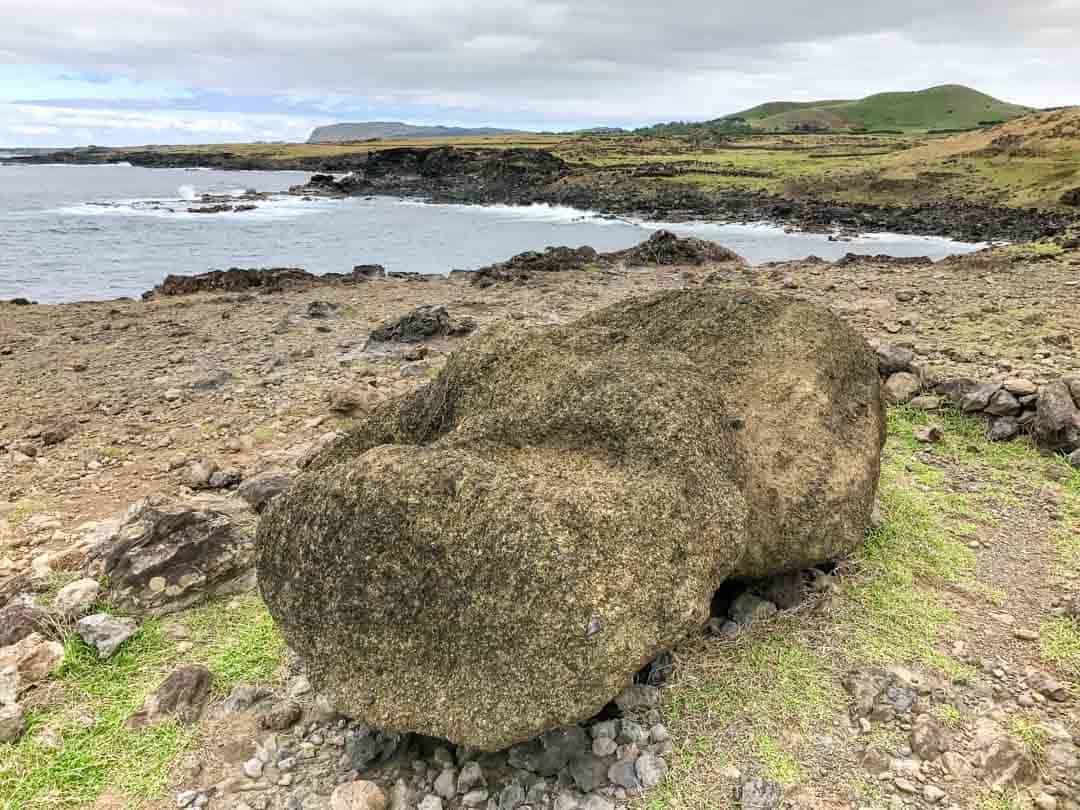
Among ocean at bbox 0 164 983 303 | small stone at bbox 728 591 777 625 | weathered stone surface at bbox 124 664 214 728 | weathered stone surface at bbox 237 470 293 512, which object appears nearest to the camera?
weathered stone surface at bbox 124 664 214 728

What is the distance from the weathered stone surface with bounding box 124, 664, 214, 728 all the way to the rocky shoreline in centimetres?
3012

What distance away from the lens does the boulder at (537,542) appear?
3.36 m

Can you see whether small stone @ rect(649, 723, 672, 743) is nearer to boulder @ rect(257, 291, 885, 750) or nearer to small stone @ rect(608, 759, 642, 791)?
small stone @ rect(608, 759, 642, 791)

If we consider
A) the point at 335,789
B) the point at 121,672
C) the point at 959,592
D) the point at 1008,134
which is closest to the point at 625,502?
the point at 335,789

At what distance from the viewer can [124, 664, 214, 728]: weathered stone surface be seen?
418cm

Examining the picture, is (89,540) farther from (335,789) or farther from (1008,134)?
(1008,134)

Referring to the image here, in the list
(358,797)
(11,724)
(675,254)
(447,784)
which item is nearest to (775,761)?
(447,784)

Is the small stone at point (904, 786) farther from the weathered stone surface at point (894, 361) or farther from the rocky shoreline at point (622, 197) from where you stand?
the rocky shoreline at point (622, 197)

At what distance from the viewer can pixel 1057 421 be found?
6.99 metres

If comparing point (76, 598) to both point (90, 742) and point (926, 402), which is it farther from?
point (926, 402)

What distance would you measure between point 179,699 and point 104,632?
36.5 inches

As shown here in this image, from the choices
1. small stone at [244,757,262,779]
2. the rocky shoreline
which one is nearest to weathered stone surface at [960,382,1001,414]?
small stone at [244,757,262,779]

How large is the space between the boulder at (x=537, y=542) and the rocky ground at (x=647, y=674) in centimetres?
40

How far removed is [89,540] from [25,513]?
1244 millimetres
